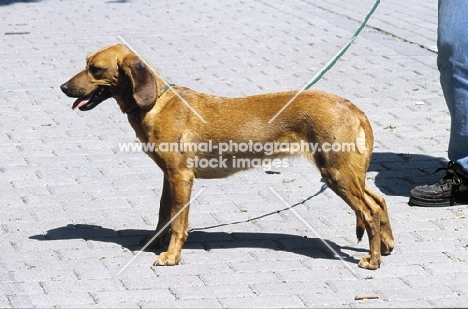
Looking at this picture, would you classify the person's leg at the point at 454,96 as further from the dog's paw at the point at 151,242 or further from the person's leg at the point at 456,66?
the dog's paw at the point at 151,242

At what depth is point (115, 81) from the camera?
5.48m

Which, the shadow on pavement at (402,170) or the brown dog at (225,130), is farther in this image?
the shadow on pavement at (402,170)

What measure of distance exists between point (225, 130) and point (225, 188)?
57.0 inches

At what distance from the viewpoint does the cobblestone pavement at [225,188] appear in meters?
5.16

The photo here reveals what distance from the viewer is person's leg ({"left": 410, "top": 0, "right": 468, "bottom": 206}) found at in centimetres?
638

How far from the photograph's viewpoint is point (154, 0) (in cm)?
1386

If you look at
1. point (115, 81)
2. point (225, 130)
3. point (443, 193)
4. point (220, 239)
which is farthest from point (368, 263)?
point (115, 81)

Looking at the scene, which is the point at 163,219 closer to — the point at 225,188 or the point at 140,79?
the point at 140,79

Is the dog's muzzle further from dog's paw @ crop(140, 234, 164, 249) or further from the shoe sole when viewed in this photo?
the shoe sole

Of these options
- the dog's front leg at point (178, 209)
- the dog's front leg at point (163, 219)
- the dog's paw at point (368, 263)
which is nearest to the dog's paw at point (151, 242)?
the dog's front leg at point (163, 219)

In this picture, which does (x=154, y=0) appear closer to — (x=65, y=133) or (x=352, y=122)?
(x=65, y=133)

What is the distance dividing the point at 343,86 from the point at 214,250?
13.3 feet

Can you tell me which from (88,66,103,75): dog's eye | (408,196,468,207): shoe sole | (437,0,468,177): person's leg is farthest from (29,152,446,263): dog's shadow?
(437,0,468,177): person's leg

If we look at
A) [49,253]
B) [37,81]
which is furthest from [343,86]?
[49,253]
